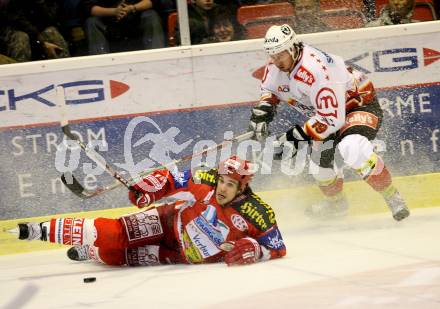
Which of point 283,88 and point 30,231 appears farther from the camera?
point 283,88

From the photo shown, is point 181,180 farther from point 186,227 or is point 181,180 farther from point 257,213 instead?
point 257,213

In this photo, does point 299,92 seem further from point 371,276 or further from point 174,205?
point 371,276

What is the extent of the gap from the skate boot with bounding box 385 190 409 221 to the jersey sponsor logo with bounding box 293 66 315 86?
86 cm

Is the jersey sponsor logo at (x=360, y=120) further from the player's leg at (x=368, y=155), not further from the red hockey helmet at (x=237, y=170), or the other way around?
the red hockey helmet at (x=237, y=170)

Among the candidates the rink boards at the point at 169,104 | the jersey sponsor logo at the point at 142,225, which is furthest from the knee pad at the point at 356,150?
the jersey sponsor logo at the point at 142,225

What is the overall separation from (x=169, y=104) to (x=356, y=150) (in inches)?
54.9

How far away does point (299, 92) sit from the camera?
6469 millimetres

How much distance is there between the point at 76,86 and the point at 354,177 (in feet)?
6.36

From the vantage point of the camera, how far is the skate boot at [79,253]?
5.94 m

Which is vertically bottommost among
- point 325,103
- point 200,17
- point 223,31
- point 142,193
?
point 142,193

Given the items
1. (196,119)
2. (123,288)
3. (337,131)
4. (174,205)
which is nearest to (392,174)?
(337,131)

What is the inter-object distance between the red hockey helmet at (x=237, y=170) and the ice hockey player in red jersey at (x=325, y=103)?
909mm

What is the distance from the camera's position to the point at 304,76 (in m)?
6.32

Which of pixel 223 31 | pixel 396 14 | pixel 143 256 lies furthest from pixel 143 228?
pixel 396 14
